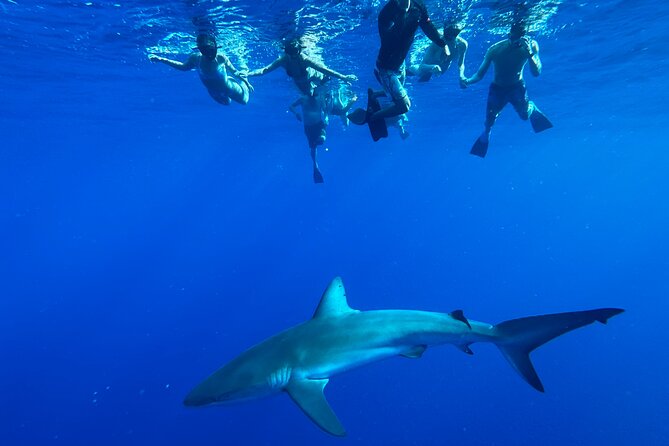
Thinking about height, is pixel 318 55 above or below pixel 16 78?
below

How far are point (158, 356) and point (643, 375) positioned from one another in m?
25.7

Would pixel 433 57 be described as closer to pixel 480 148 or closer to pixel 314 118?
pixel 480 148

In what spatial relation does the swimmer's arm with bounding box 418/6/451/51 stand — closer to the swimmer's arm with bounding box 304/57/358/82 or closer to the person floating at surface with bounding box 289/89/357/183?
the swimmer's arm with bounding box 304/57/358/82

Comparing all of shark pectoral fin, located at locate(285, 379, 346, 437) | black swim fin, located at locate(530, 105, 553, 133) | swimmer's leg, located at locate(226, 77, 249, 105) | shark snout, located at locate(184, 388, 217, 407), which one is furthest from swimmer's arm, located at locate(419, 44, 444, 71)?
shark snout, located at locate(184, 388, 217, 407)

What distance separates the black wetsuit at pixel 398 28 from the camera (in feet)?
22.0

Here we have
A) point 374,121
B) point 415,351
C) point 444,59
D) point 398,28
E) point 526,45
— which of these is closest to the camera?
point 415,351

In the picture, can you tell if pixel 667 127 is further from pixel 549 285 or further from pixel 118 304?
pixel 118 304

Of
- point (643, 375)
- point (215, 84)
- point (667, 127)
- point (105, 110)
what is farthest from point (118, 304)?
point (667, 127)

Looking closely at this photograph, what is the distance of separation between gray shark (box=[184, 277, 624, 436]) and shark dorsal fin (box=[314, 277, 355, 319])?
3.2 inches

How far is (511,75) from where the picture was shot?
12008mm

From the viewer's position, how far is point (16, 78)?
2133cm

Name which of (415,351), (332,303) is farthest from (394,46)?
(415,351)

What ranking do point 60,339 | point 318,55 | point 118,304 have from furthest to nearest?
point 118,304 < point 60,339 < point 318,55

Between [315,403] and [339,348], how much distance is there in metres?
0.69
